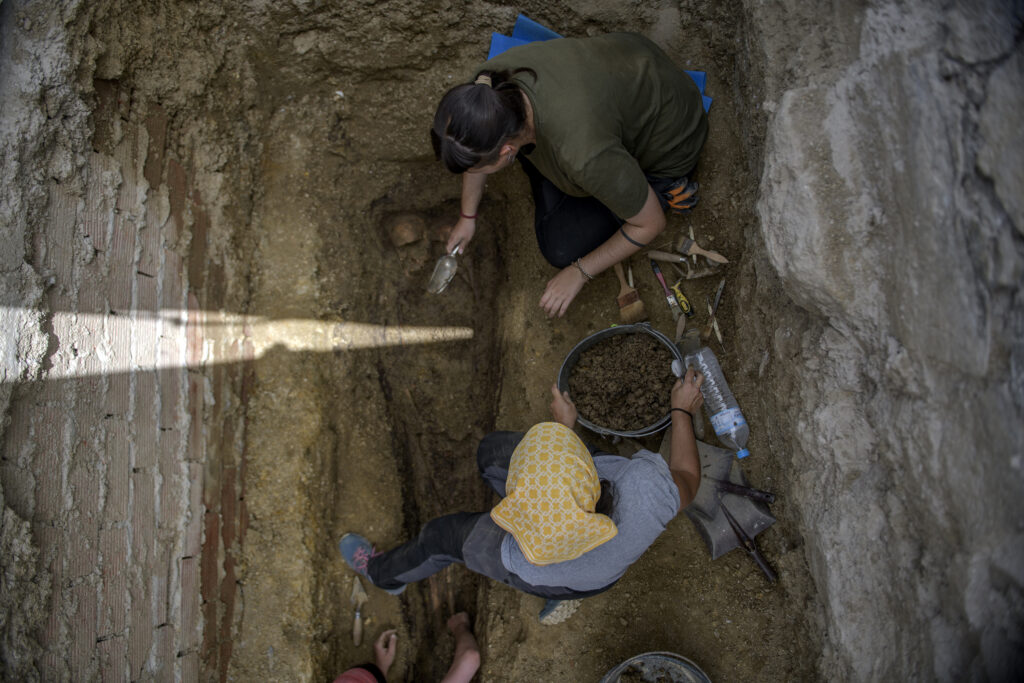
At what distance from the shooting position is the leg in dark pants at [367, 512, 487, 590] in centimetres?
221

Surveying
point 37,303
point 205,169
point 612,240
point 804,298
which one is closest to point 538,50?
point 612,240

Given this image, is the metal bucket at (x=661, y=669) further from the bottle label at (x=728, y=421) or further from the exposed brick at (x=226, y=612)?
the exposed brick at (x=226, y=612)

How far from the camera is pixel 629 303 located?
245cm

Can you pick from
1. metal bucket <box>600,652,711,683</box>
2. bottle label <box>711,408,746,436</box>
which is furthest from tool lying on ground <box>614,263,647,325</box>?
metal bucket <box>600,652,711,683</box>

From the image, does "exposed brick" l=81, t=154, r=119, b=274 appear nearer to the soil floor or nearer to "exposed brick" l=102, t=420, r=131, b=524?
"exposed brick" l=102, t=420, r=131, b=524

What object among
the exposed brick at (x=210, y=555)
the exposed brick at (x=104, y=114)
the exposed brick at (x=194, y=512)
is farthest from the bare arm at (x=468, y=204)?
the exposed brick at (x=210, y=555)

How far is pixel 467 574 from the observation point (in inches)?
108

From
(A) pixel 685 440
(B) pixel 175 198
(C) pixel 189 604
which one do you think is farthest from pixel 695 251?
(C) pixel 189 604

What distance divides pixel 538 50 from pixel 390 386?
5.62ft

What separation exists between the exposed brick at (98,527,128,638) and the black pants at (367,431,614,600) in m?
0.95

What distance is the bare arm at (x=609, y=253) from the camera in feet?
6.41

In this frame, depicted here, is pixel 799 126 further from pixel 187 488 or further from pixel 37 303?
pixel 187 488

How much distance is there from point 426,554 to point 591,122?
1808mm

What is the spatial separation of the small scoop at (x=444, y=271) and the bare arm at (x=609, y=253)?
523 mm
